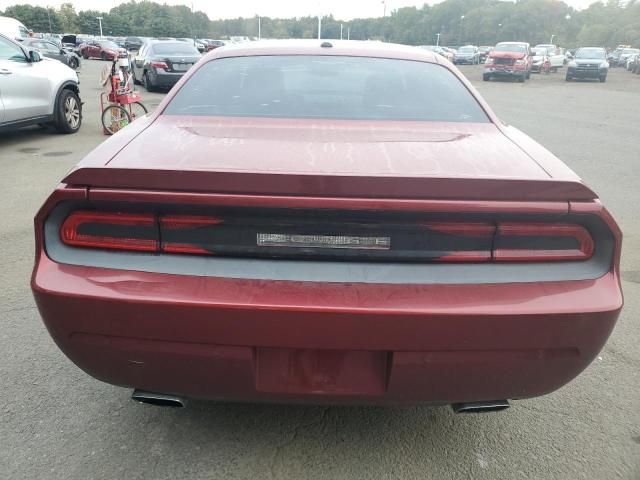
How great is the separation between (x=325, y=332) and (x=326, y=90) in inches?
66.2

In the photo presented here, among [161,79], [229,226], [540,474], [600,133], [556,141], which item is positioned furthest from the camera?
[161,79]

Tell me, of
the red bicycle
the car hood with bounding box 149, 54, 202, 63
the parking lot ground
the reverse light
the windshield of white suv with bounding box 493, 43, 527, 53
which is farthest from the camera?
the windshield of white suv with bounding box 493, 43, 527, 53

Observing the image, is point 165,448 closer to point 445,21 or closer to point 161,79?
point 161,79

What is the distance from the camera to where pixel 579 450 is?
2375mm

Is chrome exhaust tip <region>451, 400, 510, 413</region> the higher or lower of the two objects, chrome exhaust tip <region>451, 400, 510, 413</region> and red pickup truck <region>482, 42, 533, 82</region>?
the higher

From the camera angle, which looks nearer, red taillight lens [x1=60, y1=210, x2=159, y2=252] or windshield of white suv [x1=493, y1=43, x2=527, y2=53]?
red taillight lens [x1=60, y1=210, x2=159, y2=252]

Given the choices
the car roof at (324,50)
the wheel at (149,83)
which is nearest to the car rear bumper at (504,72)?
the wheel at (149,83)

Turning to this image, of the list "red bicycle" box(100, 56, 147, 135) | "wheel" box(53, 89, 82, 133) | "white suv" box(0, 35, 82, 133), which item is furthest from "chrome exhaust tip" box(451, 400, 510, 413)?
"wheel" box(53, 89, 82, 133)

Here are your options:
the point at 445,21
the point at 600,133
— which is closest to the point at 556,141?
the point at 600,133

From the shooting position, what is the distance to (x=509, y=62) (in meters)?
27.5

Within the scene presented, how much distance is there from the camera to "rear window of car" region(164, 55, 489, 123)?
282 centimetres

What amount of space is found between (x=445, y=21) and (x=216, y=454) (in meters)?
136

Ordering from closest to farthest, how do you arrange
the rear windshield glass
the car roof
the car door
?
the car roof → the car door → the rear windshield glass

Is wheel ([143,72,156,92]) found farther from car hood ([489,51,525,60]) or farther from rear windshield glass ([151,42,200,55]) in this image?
car hood ([489,51,525,60])
